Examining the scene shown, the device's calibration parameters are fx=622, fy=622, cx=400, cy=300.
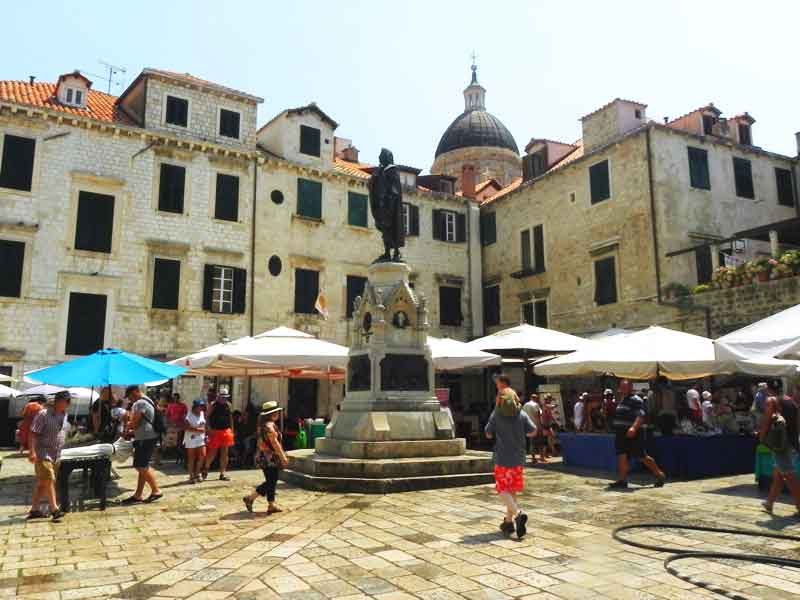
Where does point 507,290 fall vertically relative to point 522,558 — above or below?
above

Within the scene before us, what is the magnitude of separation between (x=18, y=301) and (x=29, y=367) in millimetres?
2075

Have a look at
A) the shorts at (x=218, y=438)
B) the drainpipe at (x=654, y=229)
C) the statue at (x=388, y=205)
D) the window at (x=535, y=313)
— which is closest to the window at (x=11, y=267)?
the shorts at (x=218, y=438)

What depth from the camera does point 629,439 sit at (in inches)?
385

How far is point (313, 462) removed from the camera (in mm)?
9602

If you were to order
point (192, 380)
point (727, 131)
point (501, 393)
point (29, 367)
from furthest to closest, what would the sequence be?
point (727, 131)
point (192, 380)
point (29, 367)
point (501, 393)

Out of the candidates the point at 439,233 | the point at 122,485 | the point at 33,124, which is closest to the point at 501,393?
the point at 122,485

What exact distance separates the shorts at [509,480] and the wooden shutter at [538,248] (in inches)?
784

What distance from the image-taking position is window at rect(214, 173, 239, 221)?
75.0 ft

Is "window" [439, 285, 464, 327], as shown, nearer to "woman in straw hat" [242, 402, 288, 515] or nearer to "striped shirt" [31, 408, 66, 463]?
"woman in straw hat" [242, 402, 288, 515]

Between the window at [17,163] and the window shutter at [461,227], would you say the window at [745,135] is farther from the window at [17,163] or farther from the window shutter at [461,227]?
the window at [17,163]

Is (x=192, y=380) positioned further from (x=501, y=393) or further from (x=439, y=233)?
(x=501, y=393)

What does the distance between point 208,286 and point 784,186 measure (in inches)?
872

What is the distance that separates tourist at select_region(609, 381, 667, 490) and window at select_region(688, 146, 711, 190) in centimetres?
1465

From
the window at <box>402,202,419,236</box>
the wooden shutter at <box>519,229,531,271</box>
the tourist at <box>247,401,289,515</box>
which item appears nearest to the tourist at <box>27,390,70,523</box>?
the tourist at <box>247,401,289,515</box>
